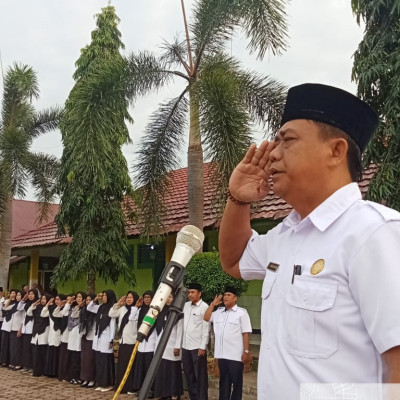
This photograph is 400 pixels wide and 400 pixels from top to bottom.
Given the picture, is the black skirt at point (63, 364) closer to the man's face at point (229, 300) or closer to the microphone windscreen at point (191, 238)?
the man's face at point (229, 300)

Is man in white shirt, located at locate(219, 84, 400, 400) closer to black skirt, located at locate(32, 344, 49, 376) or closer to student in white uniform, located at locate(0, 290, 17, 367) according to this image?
black skirt, located at locate(32, 344, 49, 376)

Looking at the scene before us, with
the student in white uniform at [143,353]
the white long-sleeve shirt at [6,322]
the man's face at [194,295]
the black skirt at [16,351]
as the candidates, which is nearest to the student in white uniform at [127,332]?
the student in white uniform at [143,353]

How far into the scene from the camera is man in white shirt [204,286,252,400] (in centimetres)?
677

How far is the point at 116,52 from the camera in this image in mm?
12180

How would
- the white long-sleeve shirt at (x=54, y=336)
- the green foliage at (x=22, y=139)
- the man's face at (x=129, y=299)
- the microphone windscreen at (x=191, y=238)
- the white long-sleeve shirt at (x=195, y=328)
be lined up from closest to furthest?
1. the microphone windscreen at (x=191, y=238)
2. the white long-sleeve shirt at (x=195, y=328)
3. the man's face at (x=129, y=299)
4. the white long-sleeve shirt at (x=54, y=336)
5. the green foliage at (x=22, y=139)

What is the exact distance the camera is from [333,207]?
140 centimetres

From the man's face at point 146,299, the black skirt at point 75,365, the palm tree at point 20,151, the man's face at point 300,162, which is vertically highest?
the palm tree at point 20,151

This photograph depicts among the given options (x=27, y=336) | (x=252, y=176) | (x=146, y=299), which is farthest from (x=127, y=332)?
(x=252, y=176)

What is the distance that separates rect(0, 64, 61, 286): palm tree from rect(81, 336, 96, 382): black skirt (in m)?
6.03

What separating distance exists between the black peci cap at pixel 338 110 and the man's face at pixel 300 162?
0.12ft

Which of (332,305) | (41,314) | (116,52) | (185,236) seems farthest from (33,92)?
(332,305)

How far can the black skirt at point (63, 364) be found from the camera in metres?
9.74

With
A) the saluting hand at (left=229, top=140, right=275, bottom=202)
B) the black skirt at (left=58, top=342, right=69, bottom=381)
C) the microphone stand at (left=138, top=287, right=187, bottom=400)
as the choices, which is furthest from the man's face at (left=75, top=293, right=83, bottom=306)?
the saluting hand at (left=229, top=140, right=275, bottom=202)

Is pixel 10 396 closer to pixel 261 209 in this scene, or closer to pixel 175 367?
pixel 175 367
